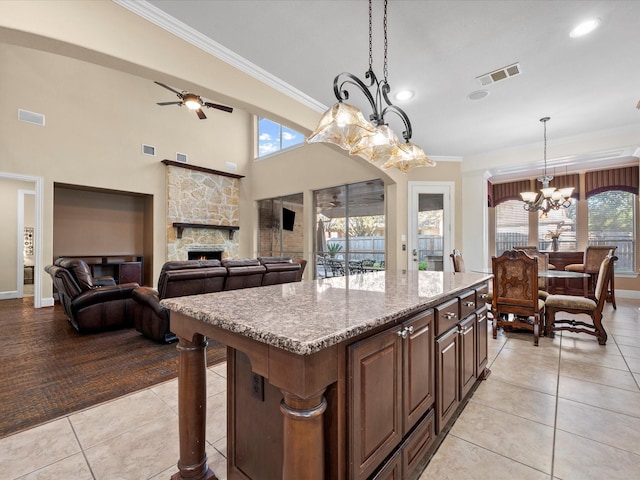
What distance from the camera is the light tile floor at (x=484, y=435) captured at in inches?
59.3

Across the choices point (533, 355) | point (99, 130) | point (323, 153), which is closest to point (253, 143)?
point (323, 153)

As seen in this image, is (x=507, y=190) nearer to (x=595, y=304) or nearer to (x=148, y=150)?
(x=595, y=304)

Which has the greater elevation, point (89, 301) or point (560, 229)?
point (560, 229)

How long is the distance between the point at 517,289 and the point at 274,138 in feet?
22.3

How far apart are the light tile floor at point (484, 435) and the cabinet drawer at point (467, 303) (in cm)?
68

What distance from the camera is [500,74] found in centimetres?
305

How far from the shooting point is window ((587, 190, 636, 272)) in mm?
6215

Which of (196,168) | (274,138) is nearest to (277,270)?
(196,168)

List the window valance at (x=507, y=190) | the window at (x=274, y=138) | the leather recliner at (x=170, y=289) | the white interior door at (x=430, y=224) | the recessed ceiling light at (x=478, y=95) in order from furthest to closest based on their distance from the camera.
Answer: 1. the window at (x=274, y=138)
2. the window valance at (x=507, y=190)
3. the white interior door at (x=430, y=224)
4. the recessed ceiling light at (x=478, y=95)
5. the leather recliner at (x=170, y=289)

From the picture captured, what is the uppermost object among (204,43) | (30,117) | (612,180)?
(30,117)

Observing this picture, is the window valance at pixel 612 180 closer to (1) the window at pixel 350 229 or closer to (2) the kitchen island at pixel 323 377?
(1) the window at pixel 350 229

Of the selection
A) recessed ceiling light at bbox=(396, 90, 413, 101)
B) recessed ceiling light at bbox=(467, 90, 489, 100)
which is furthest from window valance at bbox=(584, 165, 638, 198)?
recessed ceiling light at bbox=(396, 90, 413, 101)

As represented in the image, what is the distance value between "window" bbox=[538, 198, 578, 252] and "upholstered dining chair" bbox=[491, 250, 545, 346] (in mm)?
4442

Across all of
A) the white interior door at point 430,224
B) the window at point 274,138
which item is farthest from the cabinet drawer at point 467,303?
the window at point 274,138
